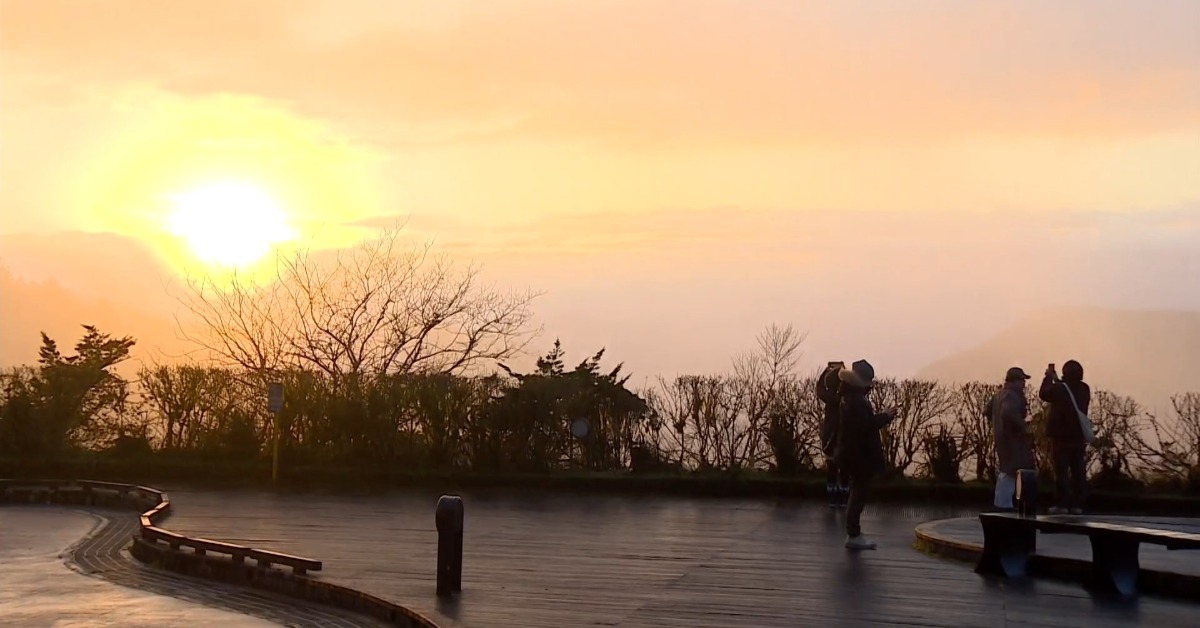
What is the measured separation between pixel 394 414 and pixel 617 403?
13.9ft

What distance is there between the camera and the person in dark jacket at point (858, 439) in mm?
13070

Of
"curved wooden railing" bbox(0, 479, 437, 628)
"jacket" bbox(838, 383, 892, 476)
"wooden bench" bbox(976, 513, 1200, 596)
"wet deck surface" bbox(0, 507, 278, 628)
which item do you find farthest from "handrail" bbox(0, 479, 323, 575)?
"wooden bench" bbox(976, 513, 1200, 596)

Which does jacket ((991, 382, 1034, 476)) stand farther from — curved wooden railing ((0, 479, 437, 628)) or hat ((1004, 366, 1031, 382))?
curved wooden railing ((0, 479, 437, 628))

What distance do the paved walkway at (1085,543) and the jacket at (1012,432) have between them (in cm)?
79

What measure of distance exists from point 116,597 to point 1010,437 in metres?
9.51

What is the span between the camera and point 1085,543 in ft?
42.9

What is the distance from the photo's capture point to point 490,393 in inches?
962

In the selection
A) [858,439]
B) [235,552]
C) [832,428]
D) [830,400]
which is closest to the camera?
[235,552]

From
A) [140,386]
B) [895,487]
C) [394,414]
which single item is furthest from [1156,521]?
[140,386]

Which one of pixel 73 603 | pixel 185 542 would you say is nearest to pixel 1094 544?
pixel 73 603

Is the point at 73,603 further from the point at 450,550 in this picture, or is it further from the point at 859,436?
the point at 859,436

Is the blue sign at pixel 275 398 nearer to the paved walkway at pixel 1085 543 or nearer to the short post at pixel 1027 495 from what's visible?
the paved walkway at pixel 1085 543

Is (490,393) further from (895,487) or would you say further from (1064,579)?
(1064,579)

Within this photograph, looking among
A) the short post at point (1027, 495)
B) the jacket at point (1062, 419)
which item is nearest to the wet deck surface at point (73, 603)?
the short post at point (1027, 495)
